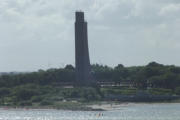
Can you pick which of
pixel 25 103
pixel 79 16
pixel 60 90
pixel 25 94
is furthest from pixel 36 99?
pixel 79 16

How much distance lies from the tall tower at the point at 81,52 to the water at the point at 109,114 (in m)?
25.3

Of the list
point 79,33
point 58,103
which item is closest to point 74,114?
point 58,103

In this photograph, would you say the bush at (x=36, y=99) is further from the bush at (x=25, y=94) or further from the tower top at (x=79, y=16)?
the tower top at (x=79, y=16)

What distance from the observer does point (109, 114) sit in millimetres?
147625

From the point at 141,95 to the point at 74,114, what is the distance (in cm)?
3370

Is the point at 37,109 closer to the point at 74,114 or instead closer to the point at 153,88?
the point at 74,114

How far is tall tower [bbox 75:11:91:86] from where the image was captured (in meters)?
191

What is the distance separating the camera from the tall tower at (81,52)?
19125 cm

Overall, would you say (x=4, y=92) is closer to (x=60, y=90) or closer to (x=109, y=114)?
(x=60, y=90)

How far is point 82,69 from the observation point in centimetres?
19300

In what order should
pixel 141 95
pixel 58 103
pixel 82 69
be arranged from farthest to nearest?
pixel 82 69 < pixel 141 95 < pixel 58 103

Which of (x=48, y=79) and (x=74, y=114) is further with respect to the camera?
(x=48, y=79)

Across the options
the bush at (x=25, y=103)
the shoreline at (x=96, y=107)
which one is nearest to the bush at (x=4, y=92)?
the bush at (x=25, y=103)

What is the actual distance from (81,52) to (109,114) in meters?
45.0
